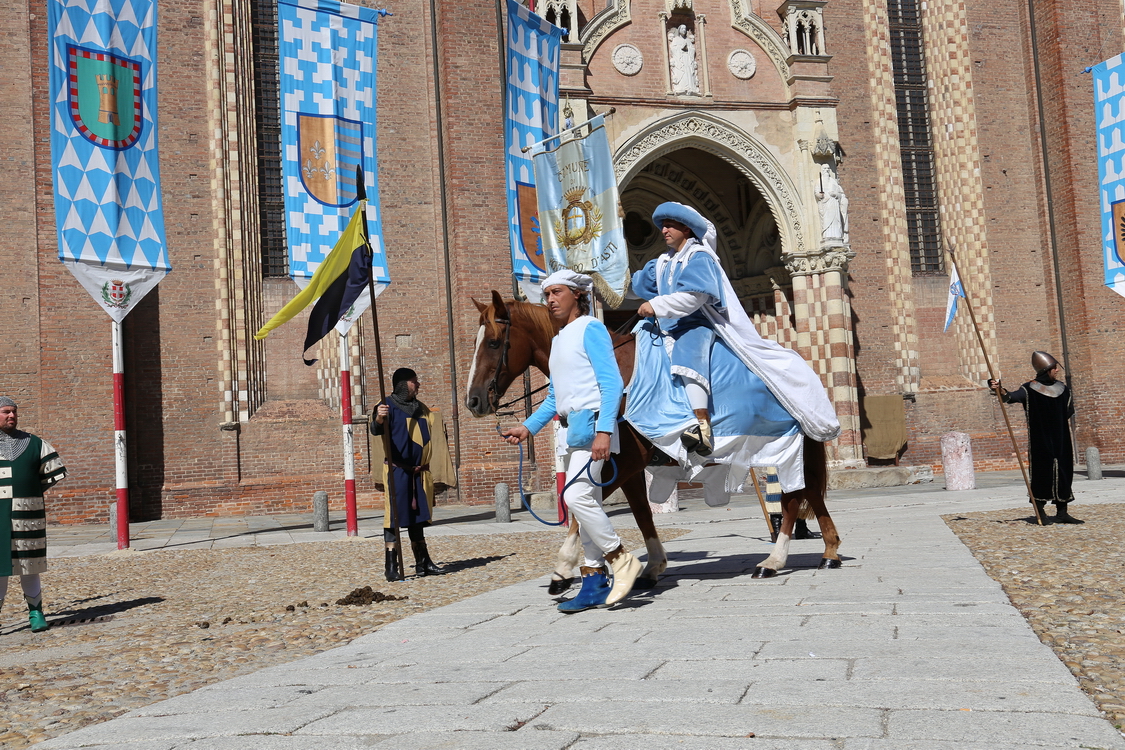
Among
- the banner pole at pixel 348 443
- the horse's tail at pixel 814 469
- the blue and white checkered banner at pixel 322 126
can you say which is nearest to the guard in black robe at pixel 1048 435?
the horse's tail at pixel 814 469

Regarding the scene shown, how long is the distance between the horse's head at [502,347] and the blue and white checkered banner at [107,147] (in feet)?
24.3

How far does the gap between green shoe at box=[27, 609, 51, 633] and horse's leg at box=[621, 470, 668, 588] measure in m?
4.07

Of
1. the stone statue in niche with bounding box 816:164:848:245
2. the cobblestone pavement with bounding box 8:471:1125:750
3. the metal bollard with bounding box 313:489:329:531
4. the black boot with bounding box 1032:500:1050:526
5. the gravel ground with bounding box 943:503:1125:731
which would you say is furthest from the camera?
the stone statue in niche with bounding box 816:164:848:245

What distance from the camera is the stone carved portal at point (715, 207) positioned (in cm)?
2220

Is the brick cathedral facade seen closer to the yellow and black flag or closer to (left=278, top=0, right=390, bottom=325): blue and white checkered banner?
(left=278, top=0, right=390, bottom=325): blue and white checkered banner

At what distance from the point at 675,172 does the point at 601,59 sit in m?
3.98

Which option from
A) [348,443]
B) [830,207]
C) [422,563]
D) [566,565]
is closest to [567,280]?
[566,565]

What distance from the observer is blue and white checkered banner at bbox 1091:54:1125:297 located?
14.2 meters

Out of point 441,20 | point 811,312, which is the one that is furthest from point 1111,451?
point 441,20

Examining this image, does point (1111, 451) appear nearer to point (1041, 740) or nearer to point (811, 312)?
point (811, 312)

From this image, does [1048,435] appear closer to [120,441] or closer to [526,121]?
[526,121]

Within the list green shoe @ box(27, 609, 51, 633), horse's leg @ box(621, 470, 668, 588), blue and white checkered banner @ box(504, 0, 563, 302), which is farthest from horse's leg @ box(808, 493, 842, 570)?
blue and white checkered banner @ box(504, 0, 563, 302)

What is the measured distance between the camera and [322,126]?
1272 centimetres

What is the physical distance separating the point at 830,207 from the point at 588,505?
1599cm
